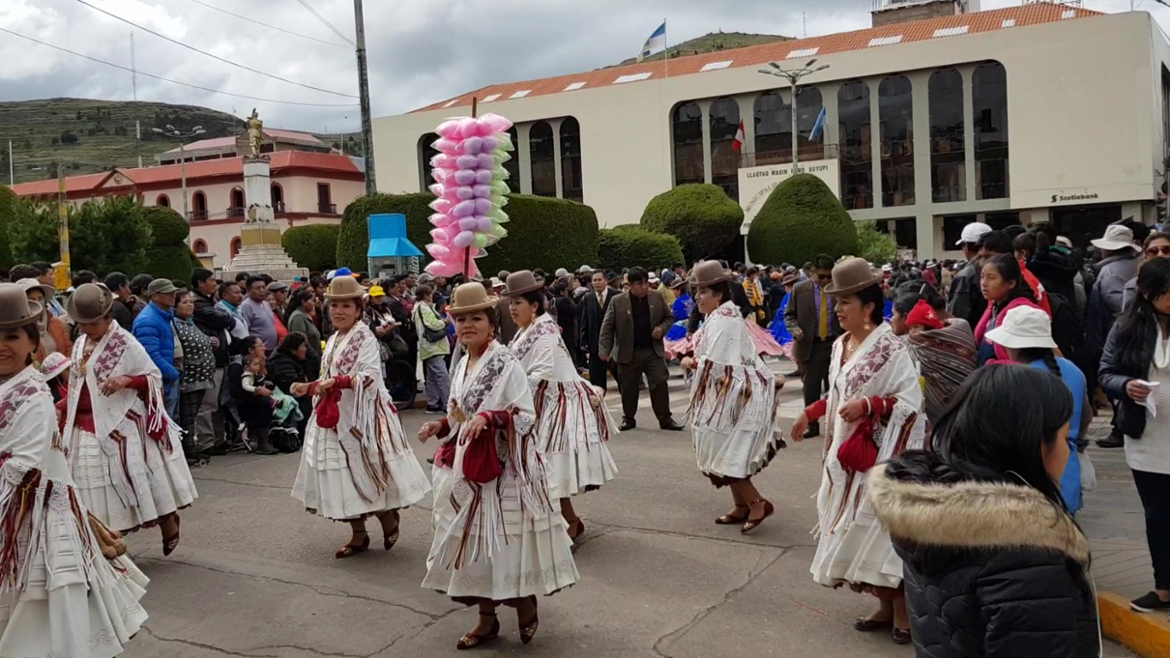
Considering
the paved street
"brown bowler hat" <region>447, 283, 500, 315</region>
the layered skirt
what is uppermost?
"brown bowler hat" <region>447, 283, 500, 315</region>

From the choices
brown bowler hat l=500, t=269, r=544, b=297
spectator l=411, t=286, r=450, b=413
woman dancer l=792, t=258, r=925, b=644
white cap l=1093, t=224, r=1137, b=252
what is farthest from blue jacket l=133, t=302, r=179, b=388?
white cap l=1093, t=224, r=1137, b=252

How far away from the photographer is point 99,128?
480ft

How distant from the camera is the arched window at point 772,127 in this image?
51875 millimetres

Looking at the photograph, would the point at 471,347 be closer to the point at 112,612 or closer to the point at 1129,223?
the point at 112,612

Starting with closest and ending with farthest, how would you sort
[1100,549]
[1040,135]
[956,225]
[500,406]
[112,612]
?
[112,612] < [500,406] < [1100,549] < [1040,135] < [956,225]

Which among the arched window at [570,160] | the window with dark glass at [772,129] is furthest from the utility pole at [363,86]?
the arched window at [570,160]

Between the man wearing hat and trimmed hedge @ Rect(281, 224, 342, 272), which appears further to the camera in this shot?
trimmed hedge @ Rect(281, 224, 342, 272)

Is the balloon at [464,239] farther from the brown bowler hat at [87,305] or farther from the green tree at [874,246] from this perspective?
the green tree at [874,246]

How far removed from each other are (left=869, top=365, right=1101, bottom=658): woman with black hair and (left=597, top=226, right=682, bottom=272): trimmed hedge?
2866 centimetres

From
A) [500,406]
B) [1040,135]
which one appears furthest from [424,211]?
[1040,135]

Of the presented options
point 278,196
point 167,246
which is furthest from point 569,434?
point 278,196

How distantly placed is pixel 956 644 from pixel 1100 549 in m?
4.41

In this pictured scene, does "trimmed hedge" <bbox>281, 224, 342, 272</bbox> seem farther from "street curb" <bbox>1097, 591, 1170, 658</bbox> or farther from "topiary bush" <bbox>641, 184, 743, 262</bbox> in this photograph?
"street curb" <bbox>1097, 591, 1170, 658</bbox>

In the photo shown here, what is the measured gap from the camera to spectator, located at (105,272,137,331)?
31.9ft
